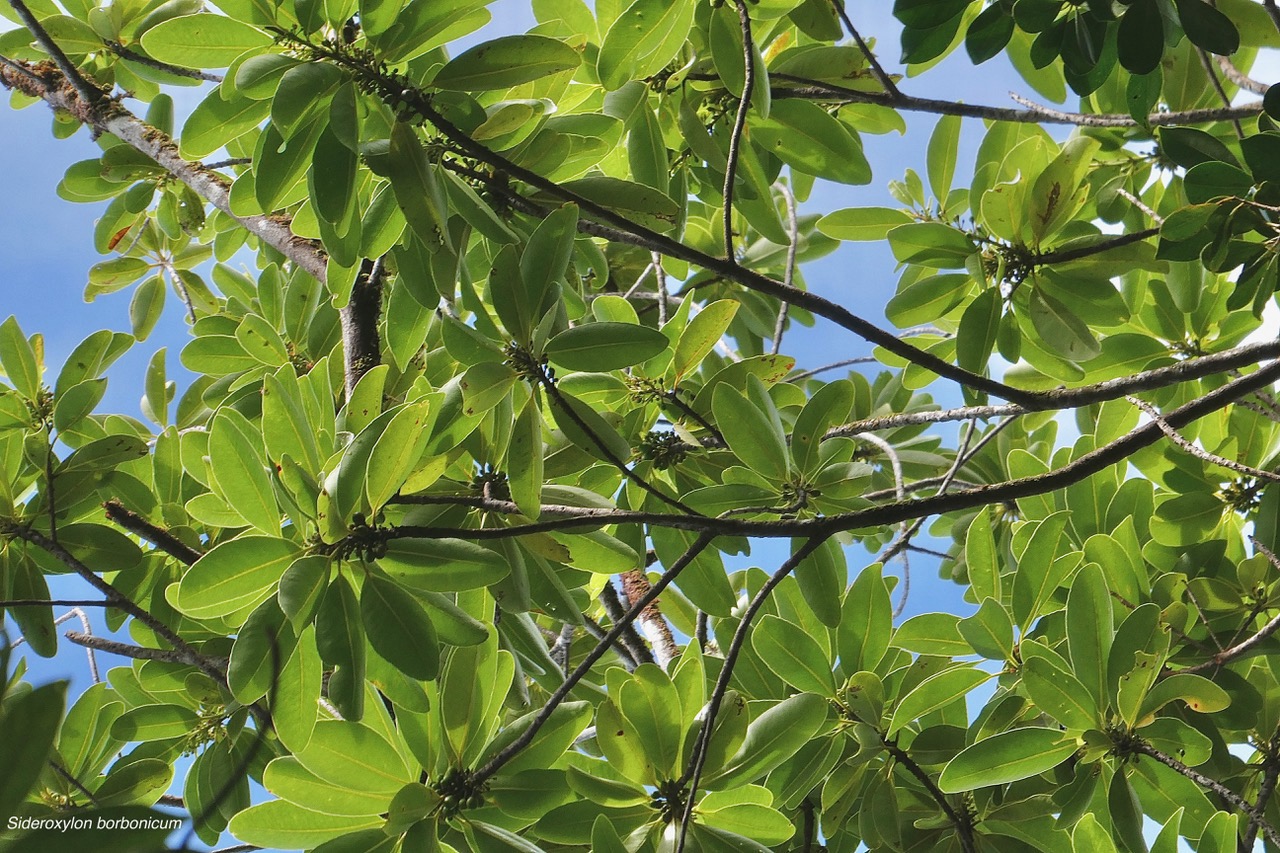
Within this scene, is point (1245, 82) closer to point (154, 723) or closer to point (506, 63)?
point (506, 63)

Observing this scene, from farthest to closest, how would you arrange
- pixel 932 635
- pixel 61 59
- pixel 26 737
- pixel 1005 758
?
pixel 61 59, pixel 932 635, pixel 1005 758, pixel 26 737

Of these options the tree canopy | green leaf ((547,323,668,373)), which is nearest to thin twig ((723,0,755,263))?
the tree canopy

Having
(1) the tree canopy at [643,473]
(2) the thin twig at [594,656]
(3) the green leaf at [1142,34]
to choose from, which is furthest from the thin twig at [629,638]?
(3) the green leaf at [1142,34]

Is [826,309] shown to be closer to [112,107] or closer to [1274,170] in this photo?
[1274,170]

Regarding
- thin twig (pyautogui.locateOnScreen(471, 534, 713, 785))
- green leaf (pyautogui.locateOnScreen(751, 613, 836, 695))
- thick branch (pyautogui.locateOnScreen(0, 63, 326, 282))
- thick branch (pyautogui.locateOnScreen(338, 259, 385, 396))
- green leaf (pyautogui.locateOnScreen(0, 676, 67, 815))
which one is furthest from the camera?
thick branch (pyautogui.locateOnScreen(0, 63, 326, 282))

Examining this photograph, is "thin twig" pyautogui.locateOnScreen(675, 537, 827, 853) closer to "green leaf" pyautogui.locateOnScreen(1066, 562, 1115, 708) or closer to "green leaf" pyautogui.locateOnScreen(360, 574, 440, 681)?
"green leaf" pyautogui.locateOnScreen(360, 574, 440, 681)

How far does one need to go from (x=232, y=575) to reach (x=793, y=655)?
83 cm

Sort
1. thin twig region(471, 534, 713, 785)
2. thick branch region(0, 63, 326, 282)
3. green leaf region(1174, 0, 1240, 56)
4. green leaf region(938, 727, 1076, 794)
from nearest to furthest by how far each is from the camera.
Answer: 1. thin twig region(471, 534, 713, 785)
2. green leaf region(1174, 0, 1240, 56)
3. green leaf region(938, 727, 1076, 794)
4. thick branch region(0, 63, 326, 282)

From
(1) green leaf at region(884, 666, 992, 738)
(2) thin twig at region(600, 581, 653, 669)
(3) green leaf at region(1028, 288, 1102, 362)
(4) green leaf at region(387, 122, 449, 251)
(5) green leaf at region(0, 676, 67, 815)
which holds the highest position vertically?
(3) green leaf at region(1028, 288, 1102, 362)

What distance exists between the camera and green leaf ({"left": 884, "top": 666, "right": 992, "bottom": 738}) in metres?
1.40

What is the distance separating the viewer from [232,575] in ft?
3.57

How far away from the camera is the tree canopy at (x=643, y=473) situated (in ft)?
3.67

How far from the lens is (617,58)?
4.72ft

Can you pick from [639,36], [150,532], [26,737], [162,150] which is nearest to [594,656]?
[26,737]
